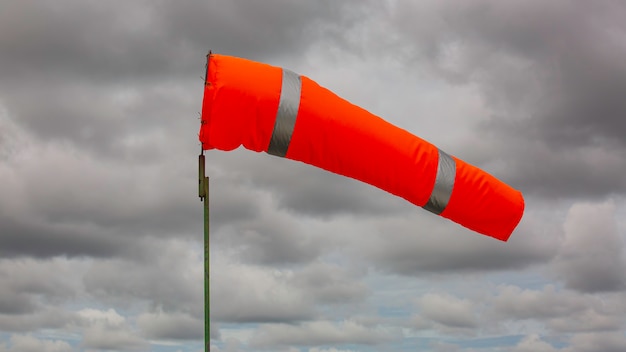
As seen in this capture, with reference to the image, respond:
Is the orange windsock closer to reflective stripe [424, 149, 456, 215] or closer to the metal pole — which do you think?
reflective stripe [424, 149, 456, 215]

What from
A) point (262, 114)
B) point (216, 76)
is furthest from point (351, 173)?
point (216, 76)

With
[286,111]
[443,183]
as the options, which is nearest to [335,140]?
[286,111]

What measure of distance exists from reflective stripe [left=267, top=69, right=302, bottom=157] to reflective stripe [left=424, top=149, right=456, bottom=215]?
9.34 ft

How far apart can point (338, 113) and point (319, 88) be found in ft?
1.78

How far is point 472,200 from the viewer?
556 inches

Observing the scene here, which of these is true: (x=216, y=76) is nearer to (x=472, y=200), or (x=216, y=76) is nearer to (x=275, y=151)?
(x=275, y=151)

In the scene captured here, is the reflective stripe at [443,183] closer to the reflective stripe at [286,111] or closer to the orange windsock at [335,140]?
the orange windsock at [335,140]

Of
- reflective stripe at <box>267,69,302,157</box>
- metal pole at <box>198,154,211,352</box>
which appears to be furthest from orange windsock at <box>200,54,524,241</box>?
metal pole at <box>198,154,211,352</box>

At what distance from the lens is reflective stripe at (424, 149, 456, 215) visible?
45.4 ft

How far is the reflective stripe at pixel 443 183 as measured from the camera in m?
13.8

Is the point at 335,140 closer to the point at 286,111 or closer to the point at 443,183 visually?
the point at 286,111

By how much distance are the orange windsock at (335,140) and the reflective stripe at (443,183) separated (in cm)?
2

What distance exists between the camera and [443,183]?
13867 millimetres

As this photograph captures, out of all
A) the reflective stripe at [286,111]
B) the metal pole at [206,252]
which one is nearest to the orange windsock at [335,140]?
the reflective stripe at [286,111]
